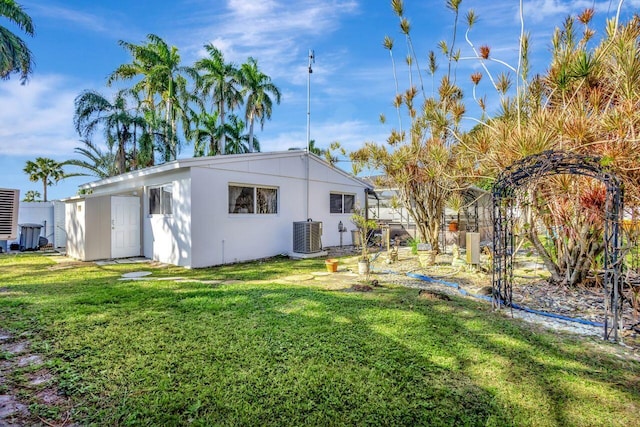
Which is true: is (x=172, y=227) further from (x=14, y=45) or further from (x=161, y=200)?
(x=14, y=45)

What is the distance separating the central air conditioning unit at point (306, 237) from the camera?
10875mm

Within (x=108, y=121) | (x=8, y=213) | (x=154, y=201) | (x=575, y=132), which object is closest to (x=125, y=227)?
(x=154, y=201)

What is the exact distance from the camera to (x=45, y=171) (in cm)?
2256

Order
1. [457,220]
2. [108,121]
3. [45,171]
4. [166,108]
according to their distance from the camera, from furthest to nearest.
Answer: [45,171] → [166,108] → [108,121] → [457,220]

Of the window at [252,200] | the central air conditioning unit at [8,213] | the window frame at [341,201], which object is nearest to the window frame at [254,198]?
the window at [252,200]

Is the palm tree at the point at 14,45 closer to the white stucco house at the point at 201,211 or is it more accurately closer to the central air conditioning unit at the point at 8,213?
the white stucco house at the point at 201,211

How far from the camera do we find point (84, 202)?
9688 millimetres

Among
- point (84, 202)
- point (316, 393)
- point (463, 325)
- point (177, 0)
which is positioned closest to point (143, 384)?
point (316, 393)

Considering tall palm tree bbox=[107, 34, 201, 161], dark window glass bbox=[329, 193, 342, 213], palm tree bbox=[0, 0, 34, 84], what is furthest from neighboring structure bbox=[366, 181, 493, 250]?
palm tree bbox=[0, 0, 34, 84]

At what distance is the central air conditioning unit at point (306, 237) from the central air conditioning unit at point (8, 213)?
832cm

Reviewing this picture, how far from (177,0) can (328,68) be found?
647cm

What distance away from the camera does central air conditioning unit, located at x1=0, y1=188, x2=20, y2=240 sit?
2803mm

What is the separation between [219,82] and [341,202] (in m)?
16.0

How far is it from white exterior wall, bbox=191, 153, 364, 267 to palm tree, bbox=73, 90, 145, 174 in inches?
473
